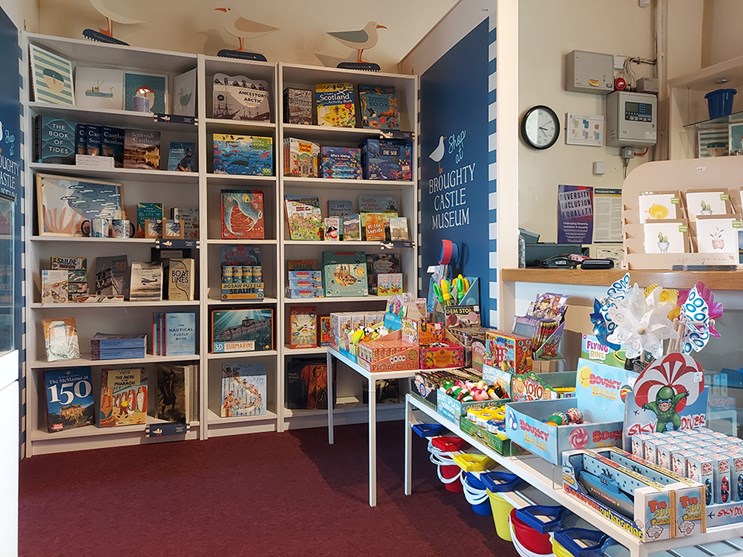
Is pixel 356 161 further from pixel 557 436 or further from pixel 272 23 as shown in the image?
pixel 557 436

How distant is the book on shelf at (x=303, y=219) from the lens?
12.4 ft

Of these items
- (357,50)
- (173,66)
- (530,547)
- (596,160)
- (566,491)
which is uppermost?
(357,50)

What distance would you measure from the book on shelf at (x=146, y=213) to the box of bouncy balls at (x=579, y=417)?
2.90 m

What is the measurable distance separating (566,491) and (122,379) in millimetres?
2993

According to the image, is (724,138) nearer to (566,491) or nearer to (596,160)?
(596,160)

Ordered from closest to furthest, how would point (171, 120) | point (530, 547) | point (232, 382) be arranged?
point (530, 547) < point (171, 120) < point (232, 382)

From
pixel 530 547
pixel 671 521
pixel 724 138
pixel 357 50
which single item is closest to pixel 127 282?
pixel 357 50

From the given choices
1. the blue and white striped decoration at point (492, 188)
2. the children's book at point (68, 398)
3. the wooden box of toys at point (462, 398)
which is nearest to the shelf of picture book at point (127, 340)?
the children's book at point (68, 398)

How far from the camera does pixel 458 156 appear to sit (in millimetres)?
3260

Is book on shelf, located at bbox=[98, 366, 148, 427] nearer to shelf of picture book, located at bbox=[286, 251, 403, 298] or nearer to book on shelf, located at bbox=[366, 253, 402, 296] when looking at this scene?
shelf of picture book, located at bbox=[286, 251, 403, 298]

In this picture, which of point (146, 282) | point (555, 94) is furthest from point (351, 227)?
point (555, 94)

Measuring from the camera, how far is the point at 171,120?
346 cm

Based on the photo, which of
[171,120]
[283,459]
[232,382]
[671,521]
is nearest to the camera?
[671,521]

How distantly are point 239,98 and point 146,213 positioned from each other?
99 cm
